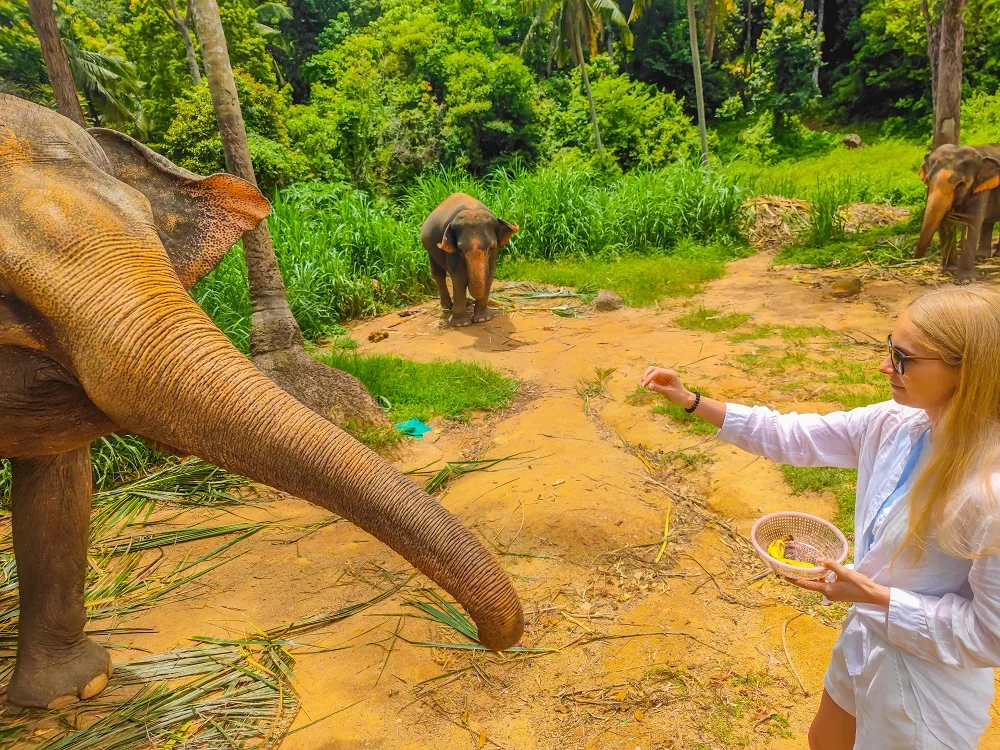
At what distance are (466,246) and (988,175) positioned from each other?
610cm

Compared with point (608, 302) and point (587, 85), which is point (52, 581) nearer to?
point (608, 302)

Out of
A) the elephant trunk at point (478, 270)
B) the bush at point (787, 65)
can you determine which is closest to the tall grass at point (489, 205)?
the elephant trunk at point (478, 270)

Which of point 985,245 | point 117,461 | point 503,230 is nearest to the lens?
point 117,461

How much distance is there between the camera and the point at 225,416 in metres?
Answer: 1.71

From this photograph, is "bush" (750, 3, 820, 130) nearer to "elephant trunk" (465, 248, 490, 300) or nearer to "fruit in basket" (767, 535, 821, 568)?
"elephant trunk" (465, 248, 490, 300)

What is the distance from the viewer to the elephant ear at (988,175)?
7570mm

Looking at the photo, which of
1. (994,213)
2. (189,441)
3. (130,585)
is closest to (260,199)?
(189,441)

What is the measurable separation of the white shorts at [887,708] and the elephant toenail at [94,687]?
2.73 m

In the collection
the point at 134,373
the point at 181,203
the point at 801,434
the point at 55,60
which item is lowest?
the point at 801,434

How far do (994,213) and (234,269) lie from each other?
9221mm

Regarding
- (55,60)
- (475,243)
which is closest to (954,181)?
(475,243)

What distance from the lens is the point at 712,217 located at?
11.3 metres

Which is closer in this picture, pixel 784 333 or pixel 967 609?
pixel 967 609

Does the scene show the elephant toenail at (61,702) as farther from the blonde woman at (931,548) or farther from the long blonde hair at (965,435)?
the long blonde hair at (965,435)
